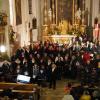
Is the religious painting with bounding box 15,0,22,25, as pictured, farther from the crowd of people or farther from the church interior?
the crowd of people

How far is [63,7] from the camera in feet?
99.2

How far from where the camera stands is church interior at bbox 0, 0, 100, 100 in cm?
1306

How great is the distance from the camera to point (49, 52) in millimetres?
19094

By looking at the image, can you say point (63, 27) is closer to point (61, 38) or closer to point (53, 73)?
point (61, 38)

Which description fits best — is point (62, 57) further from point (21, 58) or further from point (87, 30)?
point (87, 30)

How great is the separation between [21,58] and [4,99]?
5.86 metres

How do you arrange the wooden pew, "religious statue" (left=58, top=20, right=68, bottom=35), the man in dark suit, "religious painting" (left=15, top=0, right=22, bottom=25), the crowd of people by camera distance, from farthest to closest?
"religious statue" (left=58, top=20, right=68, bottom=35), "religious painting" (left=15, top=0, right=22, bottom=25), the man in dark suit, the crowd of people, the wooden pew

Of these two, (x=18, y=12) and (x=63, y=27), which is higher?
(x=18, y=12)

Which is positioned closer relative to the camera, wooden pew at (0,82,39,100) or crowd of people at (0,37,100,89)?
wooden pew at (0,82,39,100)

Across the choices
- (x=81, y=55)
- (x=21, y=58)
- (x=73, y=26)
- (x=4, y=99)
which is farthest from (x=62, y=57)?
(x=73, y=26)

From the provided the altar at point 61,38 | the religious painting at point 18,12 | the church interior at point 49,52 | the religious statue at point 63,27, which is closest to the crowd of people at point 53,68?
the church interior at point 49,52

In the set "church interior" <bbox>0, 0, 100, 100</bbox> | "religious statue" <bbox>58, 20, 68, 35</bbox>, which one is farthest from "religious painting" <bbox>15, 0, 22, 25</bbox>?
"religious statue" <bbox>58, 20, 68, 35</bbox>

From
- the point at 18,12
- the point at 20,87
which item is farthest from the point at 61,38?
the point at 20,87

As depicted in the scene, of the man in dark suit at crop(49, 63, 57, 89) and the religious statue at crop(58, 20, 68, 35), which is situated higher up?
the religious statue at crop(58, 20, 68, 35)
